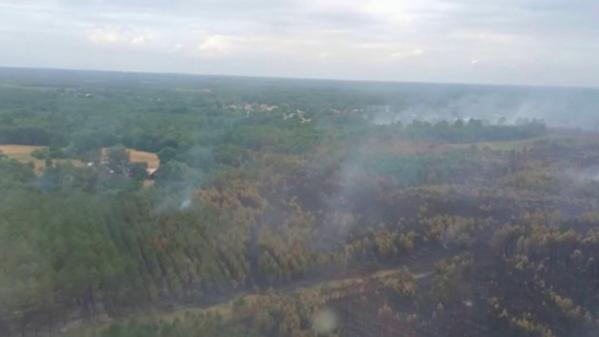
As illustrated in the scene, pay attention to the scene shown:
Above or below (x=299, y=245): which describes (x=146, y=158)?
below

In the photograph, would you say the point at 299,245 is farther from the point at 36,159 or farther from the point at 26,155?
the point at 26,155

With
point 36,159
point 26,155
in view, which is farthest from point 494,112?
point 36,159

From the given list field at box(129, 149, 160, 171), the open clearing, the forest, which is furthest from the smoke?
the forest

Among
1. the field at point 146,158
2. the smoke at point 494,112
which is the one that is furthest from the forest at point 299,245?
the smoke at point 494,112

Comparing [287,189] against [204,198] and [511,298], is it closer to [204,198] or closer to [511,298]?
[204,198]

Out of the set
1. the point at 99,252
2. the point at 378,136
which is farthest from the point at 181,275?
the point at 378,136

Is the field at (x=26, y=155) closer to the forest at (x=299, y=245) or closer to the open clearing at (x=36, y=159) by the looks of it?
the open clearing at (x=36, y=159)

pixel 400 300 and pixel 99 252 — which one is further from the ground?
pixel 99 252

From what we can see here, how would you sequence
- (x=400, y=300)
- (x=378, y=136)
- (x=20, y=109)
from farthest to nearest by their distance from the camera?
(x=20, y=109)
(x=378, y=136)
(x=400, y=300)
